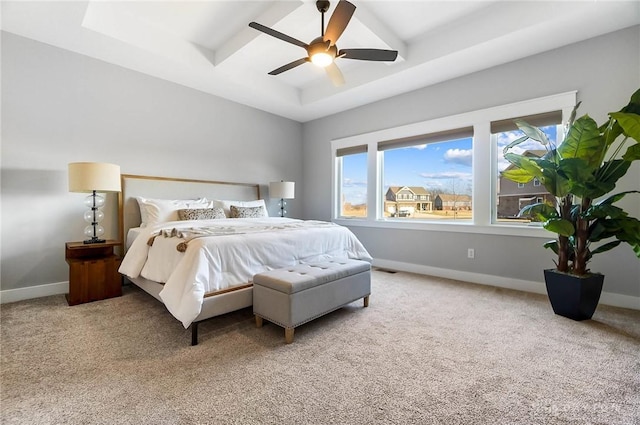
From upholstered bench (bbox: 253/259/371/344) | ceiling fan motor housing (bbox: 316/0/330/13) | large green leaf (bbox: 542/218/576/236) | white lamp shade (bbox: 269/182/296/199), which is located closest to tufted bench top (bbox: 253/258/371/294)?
upholstered bench (bbox: 253/259/371/344)

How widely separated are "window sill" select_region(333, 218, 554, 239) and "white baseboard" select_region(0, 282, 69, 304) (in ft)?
12.9

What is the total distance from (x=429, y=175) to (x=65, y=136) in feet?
15.2

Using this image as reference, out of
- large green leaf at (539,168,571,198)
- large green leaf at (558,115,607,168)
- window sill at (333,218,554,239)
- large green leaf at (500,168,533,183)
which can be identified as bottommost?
window sill at (333,218,554,239)

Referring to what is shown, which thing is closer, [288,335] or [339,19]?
[288,335]

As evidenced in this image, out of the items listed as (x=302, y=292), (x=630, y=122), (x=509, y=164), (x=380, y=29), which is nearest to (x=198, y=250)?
(x=302, y=292)

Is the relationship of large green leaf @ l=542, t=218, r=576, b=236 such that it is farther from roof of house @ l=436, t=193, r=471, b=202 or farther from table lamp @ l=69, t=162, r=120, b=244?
table lamp @ l=69, t=162, r=120, b=244

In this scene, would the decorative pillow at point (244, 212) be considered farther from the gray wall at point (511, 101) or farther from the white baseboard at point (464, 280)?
the white baseboard at point (464, 280)

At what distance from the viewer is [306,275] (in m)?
2.22

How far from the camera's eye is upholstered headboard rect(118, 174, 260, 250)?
3.54m

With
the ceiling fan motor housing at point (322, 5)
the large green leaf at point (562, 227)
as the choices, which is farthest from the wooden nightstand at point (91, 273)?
the large green leaf at point (562, 227)

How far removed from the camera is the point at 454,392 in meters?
1.51

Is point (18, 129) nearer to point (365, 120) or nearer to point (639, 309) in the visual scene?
point (365, 120)

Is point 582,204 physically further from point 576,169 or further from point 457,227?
point 457,227

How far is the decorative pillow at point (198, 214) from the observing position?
139 inches
